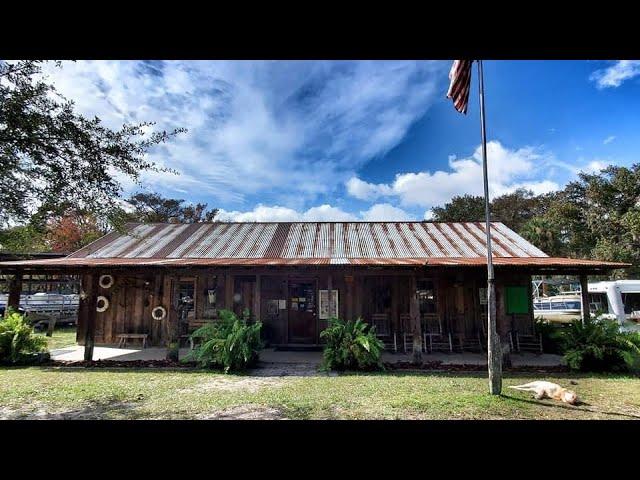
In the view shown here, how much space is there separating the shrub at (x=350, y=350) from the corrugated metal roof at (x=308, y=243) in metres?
2.96

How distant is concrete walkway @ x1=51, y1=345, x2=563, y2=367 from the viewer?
9.66 meters

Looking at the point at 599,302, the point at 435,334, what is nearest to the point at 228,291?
the point at 435,334

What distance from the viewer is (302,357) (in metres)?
10.3

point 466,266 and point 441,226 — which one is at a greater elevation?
point 441,226

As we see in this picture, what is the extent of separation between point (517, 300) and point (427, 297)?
9.01ft

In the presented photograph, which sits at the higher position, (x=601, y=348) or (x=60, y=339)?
(x=601, y=348)

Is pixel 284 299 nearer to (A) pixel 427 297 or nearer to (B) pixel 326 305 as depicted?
(B) pixel 326 305

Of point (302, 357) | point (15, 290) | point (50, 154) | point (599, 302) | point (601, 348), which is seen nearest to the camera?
point (50, 154)

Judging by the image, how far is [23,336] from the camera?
9516 millimetres

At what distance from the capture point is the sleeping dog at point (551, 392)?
20.7 ft
